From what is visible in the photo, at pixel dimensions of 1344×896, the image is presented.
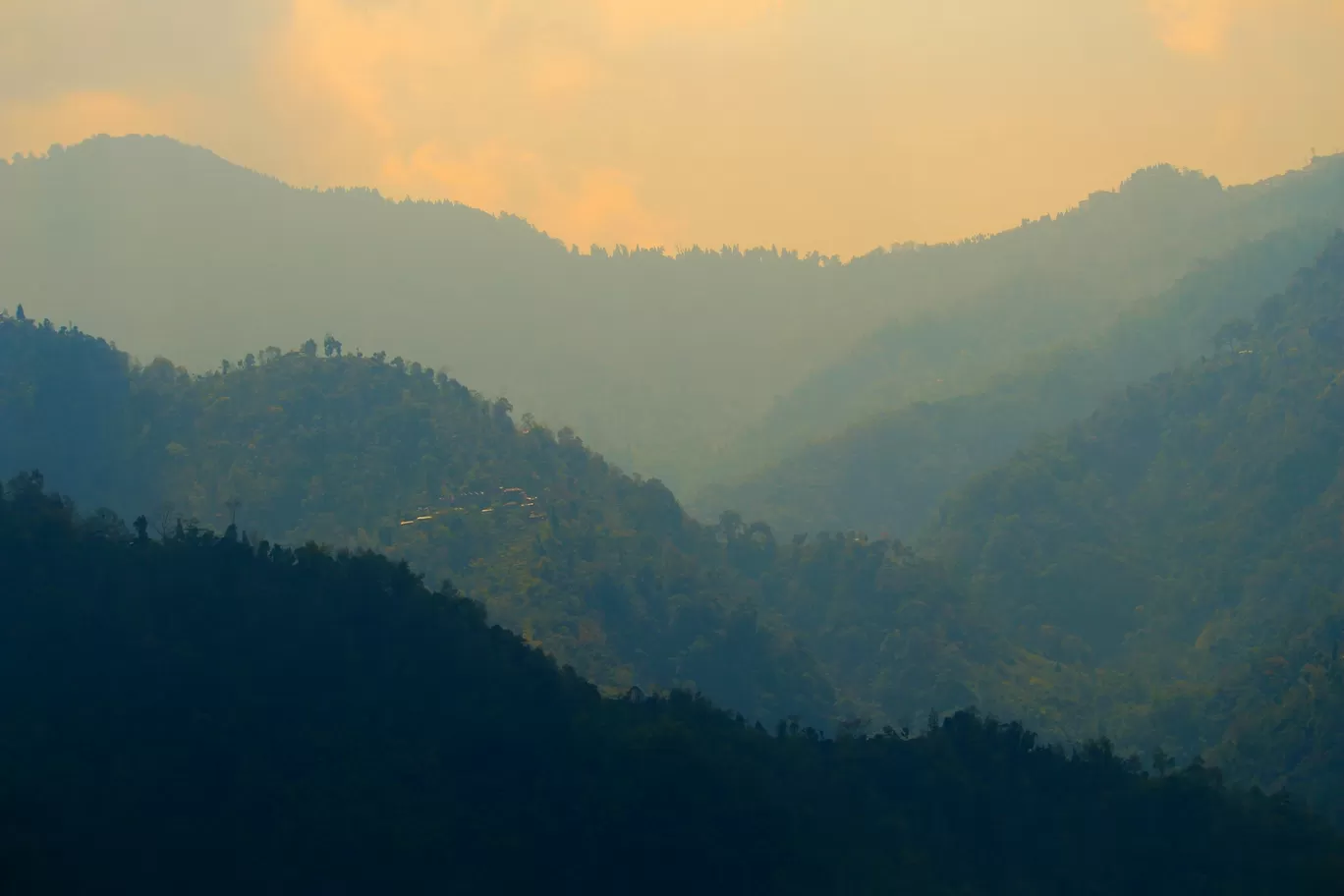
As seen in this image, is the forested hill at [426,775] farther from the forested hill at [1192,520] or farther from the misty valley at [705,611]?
the forested hill at [1192,520]

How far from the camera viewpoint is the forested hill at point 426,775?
53000 mm

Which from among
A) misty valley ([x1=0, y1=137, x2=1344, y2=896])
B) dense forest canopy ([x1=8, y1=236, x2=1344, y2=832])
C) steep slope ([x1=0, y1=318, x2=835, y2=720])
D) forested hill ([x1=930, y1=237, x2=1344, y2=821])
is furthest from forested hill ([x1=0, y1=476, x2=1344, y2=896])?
forested hill ([x1=930, y1=237, x2=1344, y2=821])

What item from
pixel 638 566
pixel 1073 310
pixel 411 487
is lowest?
pixel 638 566

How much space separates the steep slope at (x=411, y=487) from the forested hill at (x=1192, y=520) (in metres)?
25.1

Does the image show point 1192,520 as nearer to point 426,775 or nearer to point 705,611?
point 705,611

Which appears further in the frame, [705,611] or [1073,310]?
[1073,310]

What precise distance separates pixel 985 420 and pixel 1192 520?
3864 centimetres

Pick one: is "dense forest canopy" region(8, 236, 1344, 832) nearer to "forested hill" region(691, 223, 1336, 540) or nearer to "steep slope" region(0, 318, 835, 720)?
"steep slope" region(0, 318, 835, 720)

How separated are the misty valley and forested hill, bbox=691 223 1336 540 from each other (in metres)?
0.50

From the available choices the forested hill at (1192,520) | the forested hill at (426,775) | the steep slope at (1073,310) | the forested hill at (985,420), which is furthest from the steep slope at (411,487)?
the steep slope at (1073,310)

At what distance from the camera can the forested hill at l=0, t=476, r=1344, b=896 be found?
174ft

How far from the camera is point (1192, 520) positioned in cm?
12950

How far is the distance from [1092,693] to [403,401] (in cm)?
5211

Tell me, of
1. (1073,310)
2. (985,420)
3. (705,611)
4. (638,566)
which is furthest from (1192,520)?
(1073,310)
